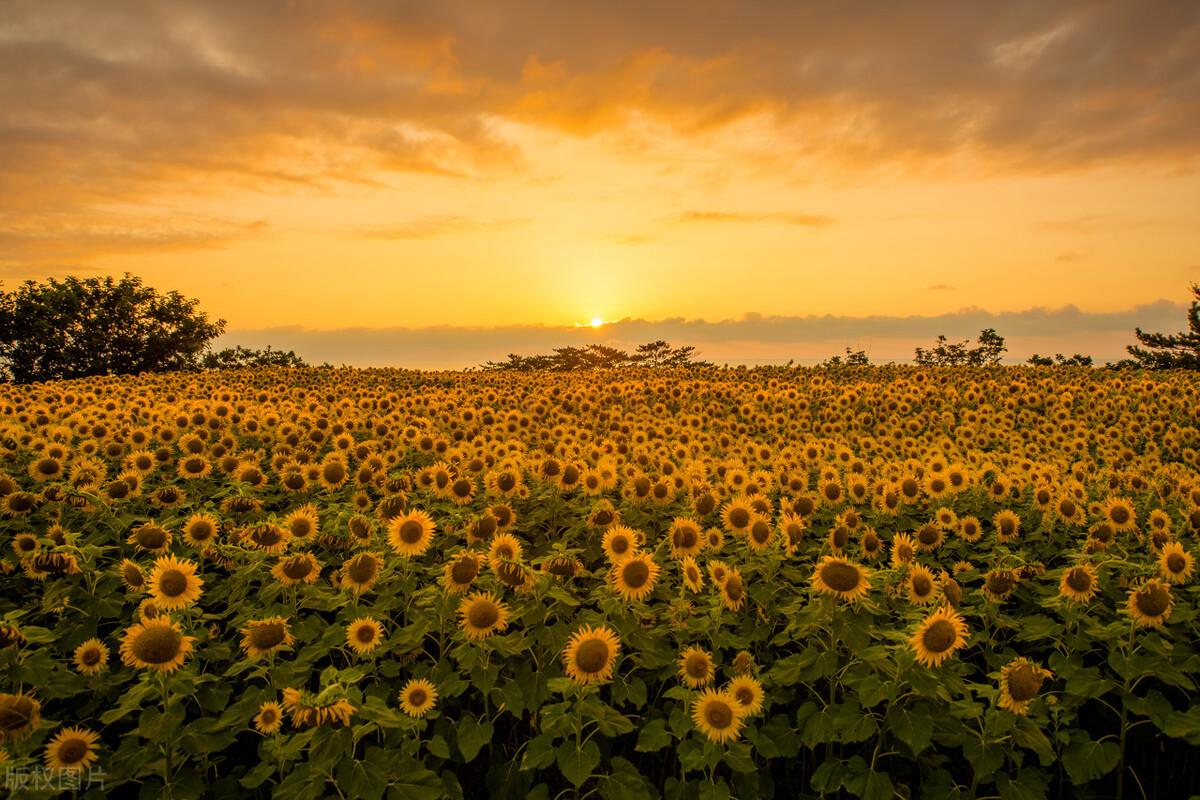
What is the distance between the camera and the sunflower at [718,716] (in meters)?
4.31

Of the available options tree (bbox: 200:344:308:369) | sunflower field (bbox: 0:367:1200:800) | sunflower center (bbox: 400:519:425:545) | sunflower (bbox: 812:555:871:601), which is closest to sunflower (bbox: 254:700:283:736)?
sunflower field (bbox: 0:367:1200:800)

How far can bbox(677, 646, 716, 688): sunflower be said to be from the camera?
15.1ft

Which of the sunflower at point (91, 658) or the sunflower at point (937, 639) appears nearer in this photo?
the sunflower at point (937, 639)

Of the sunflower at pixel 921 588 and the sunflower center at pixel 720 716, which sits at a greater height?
the sunflower at pixel 921 588

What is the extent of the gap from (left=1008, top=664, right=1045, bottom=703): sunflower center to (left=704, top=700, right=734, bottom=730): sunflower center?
1.66m

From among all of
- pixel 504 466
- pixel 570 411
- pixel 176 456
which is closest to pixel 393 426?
pixel 176 456


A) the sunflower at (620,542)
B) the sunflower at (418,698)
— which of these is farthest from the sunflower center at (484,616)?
the sunflower at (620,542)

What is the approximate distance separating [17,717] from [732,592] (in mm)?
4264

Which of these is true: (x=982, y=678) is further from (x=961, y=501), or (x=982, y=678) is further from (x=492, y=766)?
A: (x=492, y=766)

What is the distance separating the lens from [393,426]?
11320mm

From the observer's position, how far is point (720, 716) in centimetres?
432

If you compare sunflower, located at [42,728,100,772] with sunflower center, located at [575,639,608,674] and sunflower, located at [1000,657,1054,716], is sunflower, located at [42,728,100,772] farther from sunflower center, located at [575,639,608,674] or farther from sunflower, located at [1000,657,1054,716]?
sunflower, located at [1000,657,1054,716]

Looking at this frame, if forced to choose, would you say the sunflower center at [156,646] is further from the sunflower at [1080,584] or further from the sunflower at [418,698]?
the sunflower at [1080,584]

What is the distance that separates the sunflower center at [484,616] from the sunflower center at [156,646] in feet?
5.65
